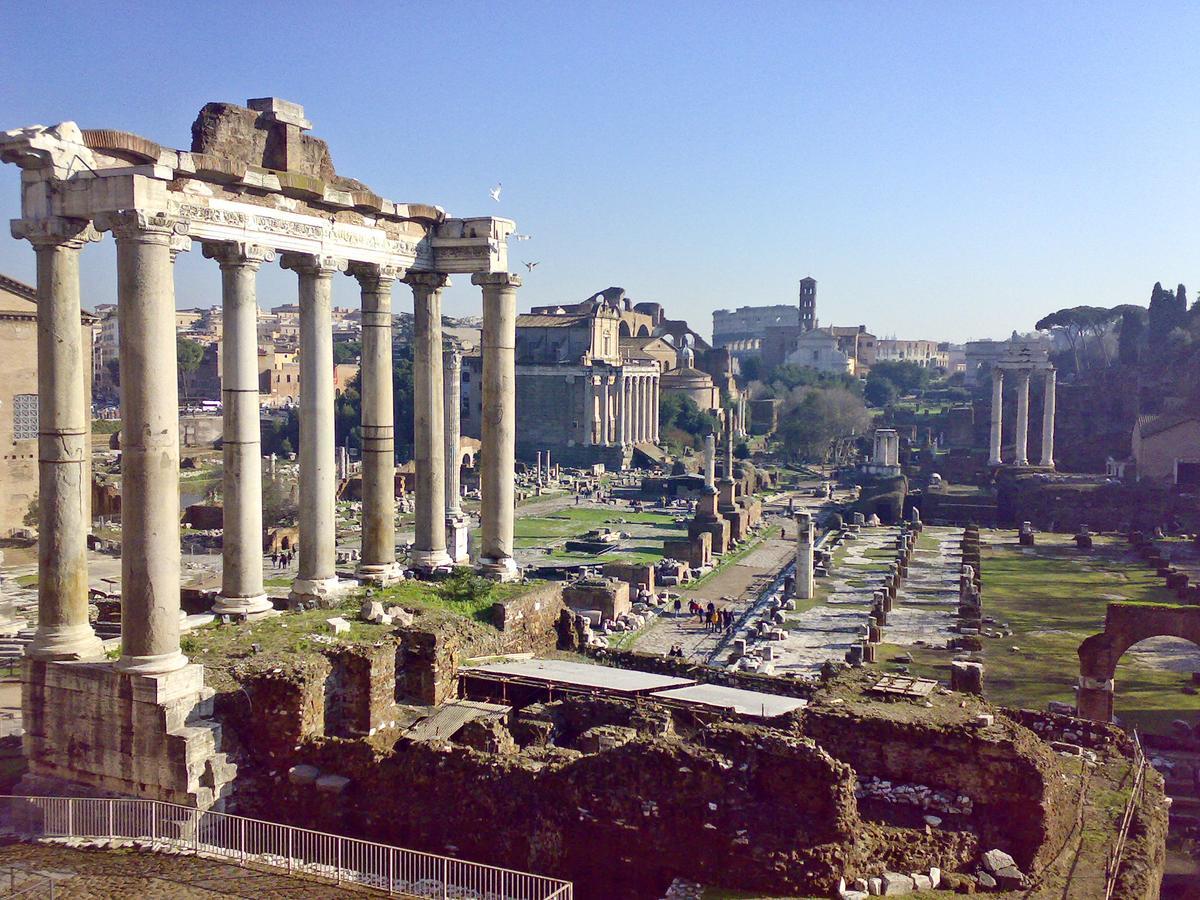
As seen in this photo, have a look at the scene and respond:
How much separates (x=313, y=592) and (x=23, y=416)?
31.5 metres

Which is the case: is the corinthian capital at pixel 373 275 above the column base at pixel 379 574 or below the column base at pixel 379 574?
above

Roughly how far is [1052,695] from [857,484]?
4906cm

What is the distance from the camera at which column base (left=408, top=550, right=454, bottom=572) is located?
59.5ft

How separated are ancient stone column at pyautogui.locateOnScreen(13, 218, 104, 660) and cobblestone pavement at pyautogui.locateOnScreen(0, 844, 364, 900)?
2.36 meters

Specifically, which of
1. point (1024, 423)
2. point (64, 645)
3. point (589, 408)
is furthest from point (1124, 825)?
point (589, 408)

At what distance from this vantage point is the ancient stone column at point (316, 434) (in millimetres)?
15609

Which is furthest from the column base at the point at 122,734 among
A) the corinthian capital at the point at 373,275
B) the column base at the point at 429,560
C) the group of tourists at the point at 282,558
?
the group of tourists at the point at 282,558

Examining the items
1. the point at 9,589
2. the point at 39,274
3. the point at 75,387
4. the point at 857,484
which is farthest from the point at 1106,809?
the point at 857,484

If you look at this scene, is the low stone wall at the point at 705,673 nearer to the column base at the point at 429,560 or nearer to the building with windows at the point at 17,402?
the column base at the point at 429,560

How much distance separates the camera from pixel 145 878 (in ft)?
33.2

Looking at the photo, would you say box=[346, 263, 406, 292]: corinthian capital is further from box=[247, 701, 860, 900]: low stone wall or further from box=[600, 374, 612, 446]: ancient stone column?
box=[600, 374, 612, 446]: ancient stone column

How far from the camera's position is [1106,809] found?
12.7m

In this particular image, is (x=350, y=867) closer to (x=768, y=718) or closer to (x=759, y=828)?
(x=759, y=828)

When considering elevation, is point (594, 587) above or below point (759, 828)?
below
